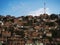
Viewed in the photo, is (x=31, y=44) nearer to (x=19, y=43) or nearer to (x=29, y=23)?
(x=19, y=43)

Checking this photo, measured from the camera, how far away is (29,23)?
47.4 meters

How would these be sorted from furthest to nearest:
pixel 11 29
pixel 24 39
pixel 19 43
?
pixel 11 29 → pixel 24 39 → pixel 19 43

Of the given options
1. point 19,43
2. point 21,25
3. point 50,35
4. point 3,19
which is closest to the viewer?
point 19,43

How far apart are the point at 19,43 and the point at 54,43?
446 centimetres

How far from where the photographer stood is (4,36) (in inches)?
1329

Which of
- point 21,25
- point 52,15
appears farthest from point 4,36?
point 52,15

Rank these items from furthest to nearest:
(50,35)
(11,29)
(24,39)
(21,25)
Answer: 1. (21,25)
2. (11,29)
3. (50,35)
4. (24,39)

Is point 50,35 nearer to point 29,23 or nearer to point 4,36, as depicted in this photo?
point 4,36

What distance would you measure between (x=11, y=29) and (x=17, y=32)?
4.00 ft

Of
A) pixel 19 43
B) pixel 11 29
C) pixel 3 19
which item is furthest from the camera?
pixel 3 19

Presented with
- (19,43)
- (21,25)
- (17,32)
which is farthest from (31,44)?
(21,25)

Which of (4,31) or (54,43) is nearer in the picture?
(54,43)

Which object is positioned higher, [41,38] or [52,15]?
[52,15]

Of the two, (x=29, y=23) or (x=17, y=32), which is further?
(x=29, y=23)
